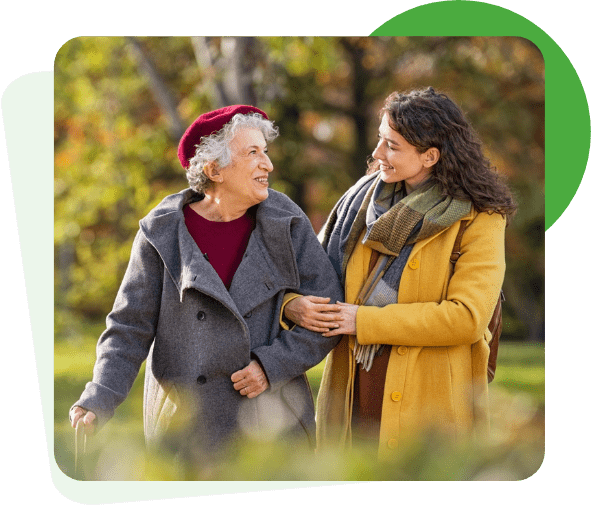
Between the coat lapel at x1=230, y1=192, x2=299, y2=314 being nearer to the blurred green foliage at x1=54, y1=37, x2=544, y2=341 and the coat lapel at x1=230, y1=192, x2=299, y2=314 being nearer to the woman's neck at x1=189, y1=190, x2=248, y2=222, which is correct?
the woman's neck at x1=189, y1=190, x2=248, y2=222

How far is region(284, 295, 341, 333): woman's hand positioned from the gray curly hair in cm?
69

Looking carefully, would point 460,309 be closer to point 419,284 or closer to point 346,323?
point 419,284

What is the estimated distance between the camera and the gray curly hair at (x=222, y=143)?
3027 mm

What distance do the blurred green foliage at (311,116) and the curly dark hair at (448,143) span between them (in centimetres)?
342

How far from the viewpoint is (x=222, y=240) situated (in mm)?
3141

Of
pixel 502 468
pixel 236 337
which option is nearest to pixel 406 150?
pixel 236 337

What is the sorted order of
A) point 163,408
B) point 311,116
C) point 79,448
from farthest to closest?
1. point 311,116
2. point 163,408
3. point 79,448

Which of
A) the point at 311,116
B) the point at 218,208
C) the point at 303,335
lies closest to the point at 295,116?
the point at 311,116

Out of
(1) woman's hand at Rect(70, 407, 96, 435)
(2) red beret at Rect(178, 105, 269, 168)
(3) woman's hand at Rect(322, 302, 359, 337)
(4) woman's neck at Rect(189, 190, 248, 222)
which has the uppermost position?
(2) red beret at Rect(178, 105, 269, 168)

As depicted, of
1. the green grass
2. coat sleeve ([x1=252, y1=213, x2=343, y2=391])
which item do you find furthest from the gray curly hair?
the green grass

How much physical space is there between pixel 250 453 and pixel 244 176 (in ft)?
4.68

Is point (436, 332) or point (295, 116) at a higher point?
point (295, 116)

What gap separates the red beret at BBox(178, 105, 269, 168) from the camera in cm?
304

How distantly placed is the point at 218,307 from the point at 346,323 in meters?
0.57
